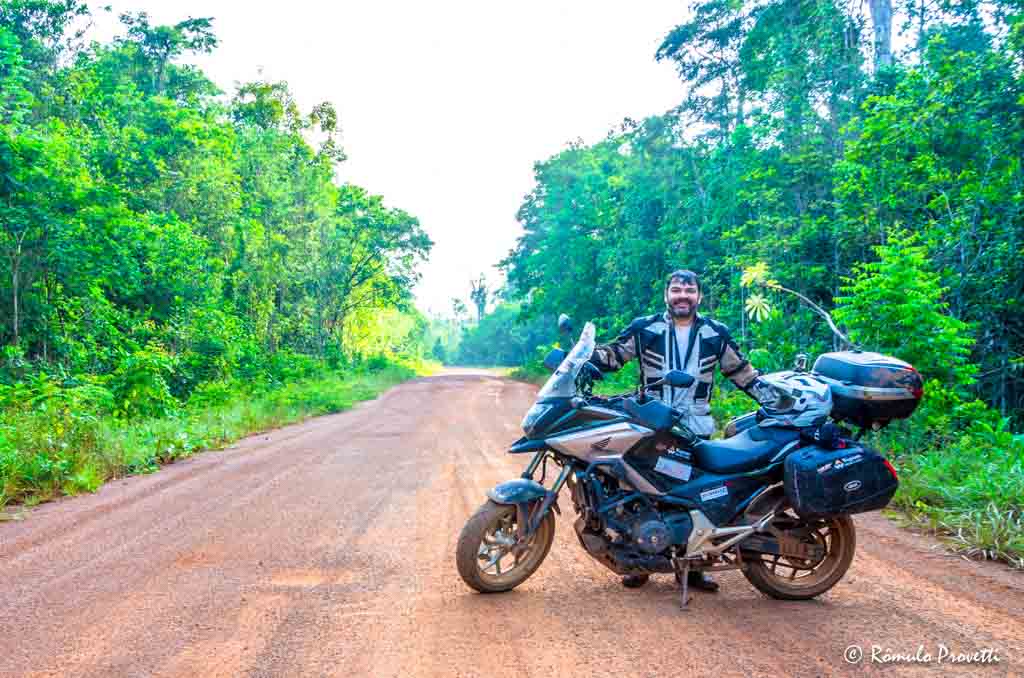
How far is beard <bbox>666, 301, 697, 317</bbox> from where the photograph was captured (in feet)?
15.2

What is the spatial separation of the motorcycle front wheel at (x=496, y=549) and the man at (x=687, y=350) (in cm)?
117

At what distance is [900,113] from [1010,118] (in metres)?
1.44

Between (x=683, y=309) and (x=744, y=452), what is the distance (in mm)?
1012

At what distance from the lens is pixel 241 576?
457cm

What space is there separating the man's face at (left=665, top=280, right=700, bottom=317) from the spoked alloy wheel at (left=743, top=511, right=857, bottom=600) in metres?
1.40

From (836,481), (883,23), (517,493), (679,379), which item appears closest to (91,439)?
(517,493)

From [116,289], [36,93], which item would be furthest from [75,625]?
[36,93]

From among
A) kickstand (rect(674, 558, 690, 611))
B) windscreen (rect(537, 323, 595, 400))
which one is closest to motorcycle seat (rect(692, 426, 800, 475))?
kickstand (rect(674, 558, 690, 611))

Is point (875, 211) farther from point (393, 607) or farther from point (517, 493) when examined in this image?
point (393, 607)

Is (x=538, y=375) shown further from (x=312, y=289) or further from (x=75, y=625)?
(x=75, y=625)

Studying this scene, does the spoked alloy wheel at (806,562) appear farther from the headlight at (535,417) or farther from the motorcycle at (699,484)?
the headlight at (535,417)

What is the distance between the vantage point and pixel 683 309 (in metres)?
4.64

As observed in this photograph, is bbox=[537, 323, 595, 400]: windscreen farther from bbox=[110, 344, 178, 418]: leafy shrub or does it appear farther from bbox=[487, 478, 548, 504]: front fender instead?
bbox=[110, 344, 178, 418]: leafy shrub

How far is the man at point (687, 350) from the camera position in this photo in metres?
4.61
